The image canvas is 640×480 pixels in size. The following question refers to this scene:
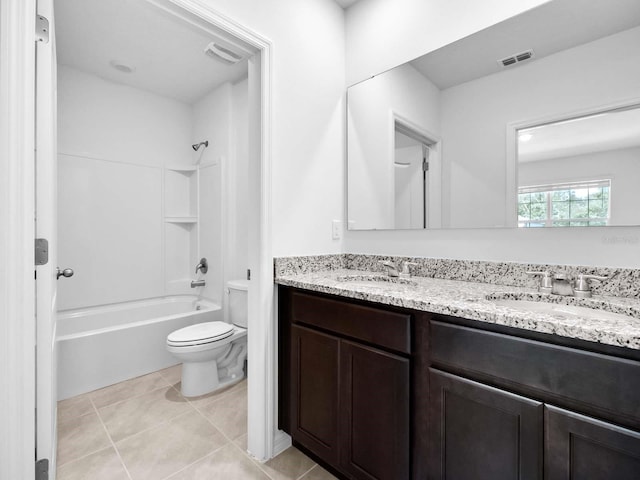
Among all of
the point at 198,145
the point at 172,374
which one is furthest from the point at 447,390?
the point at 198,145

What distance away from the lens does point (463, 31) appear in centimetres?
154

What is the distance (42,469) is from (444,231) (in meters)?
1.91

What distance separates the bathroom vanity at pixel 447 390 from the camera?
76cm

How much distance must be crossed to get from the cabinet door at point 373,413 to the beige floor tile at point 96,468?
42.7 inches

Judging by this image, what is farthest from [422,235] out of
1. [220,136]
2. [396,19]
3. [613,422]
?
[220,136]

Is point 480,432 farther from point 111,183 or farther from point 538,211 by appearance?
point 111,183

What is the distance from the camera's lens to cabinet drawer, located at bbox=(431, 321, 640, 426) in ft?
2.40

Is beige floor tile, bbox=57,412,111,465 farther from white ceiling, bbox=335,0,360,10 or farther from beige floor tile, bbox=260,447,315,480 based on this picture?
white ceiling, bbox=335,0,360,10

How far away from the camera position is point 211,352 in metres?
2.22

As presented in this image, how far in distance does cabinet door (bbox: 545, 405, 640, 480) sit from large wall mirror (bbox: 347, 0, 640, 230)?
818 mm

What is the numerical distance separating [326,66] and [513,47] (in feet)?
3.23

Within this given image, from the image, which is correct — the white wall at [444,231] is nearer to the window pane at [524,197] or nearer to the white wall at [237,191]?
the window pane at [524,197]

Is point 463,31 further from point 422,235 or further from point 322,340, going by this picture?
point 322,340

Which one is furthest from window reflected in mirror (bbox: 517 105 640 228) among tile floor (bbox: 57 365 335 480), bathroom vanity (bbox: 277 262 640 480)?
tile floor (bbox: 57 365 335 480)
